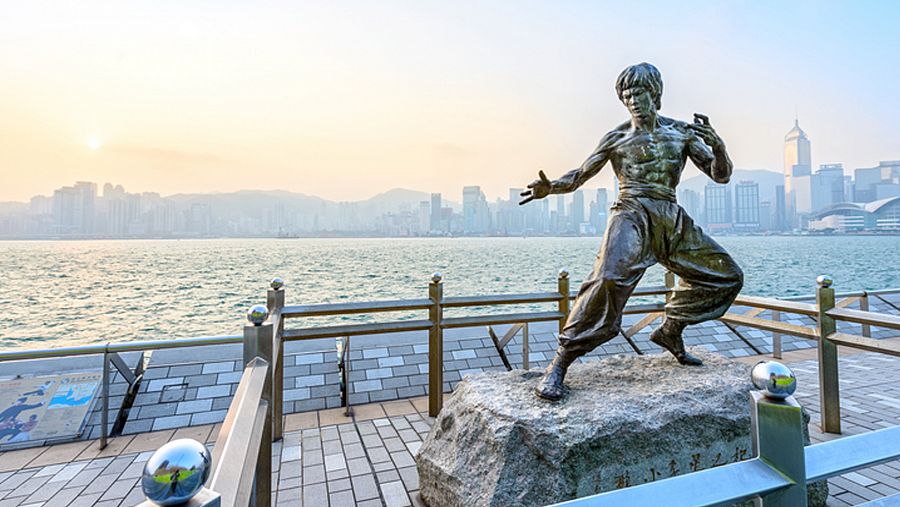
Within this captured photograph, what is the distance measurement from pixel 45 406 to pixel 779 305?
19.8 feet

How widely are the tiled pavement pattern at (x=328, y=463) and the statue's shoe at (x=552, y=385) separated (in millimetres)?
978

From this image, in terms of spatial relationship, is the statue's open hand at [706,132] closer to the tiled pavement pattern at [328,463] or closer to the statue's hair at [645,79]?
the statue's hair at [645,79]

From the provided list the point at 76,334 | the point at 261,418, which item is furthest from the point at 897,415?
the point at 76,334

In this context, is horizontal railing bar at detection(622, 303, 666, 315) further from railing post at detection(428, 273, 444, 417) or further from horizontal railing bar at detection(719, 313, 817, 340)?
railing post at detection(428, 273, 444, 417)

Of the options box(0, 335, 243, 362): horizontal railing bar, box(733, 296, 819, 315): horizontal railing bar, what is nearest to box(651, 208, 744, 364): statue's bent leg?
box(733, 296, 819, 315): horizontal railing bar

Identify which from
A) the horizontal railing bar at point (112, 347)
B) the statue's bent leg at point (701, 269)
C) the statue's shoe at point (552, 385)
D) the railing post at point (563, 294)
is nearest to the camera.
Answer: the statue's shoe at point (552, 385)

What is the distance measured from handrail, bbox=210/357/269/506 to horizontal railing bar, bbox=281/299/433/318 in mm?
1799

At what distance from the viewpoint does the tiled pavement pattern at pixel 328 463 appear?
2615mm

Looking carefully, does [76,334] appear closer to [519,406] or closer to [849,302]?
[519,406]

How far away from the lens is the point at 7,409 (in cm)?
344

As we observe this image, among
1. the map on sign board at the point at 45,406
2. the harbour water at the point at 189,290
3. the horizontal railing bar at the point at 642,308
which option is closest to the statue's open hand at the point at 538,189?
the horizontal railing bar at the point at 642,308

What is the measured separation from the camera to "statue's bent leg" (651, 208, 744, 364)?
285 centimetres

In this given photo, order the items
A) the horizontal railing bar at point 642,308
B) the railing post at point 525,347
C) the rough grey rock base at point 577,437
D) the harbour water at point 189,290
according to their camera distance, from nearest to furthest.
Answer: the rough grey rock base at point 577,437, the horizontal railing bar at point 642,308, the railing post at point 525,347, the harbour water at point 189,290

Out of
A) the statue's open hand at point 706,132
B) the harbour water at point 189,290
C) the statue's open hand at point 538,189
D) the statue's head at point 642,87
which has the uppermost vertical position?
the statue's head at point 642,87
